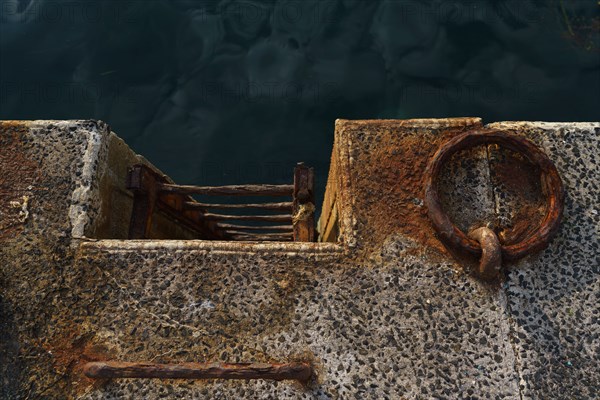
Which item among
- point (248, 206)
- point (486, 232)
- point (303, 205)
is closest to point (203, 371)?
point (303, 205)

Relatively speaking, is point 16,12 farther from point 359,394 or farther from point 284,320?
point 359,394

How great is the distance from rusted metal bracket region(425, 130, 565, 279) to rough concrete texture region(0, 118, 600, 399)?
0.10m

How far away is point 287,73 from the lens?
6.12 m

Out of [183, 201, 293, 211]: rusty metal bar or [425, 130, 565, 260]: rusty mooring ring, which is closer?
[425, 130, 565, 260]: rusty mooring ring

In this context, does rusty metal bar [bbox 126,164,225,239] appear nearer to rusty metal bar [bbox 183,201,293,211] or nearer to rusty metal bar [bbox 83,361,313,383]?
rusty metal bar [bbox 183,201,293,211]

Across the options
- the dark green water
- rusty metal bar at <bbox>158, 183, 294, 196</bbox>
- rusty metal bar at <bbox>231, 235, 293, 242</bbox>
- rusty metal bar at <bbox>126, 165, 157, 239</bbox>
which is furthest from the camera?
the dark green water

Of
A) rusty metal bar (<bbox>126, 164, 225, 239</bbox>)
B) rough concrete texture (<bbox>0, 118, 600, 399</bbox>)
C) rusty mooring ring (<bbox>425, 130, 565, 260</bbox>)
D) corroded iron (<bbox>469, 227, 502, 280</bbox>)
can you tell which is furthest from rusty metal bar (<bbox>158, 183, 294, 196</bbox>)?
corroded iron (<bbox>469, 227, 502, 280</bbox>)

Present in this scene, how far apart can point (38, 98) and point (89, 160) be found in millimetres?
4106

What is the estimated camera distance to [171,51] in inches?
244

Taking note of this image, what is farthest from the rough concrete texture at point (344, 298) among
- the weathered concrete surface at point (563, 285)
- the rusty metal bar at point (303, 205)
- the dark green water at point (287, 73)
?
the dark green water at point (287, 73)

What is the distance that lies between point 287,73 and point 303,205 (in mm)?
3285

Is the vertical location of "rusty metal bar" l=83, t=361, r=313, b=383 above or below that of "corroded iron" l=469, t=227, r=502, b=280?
below

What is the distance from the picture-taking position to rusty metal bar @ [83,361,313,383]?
222cm

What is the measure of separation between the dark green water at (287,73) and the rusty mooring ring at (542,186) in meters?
3.46
